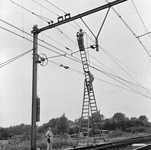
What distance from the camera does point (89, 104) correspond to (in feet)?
43.9

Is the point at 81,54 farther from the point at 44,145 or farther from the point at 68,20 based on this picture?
the point at 44,145

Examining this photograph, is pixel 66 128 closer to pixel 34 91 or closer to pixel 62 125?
pixel 62 125

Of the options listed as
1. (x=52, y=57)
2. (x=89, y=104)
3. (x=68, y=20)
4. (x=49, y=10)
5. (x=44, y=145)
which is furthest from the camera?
(x=44, y=145)

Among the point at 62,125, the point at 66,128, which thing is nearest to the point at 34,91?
the point at 62,125

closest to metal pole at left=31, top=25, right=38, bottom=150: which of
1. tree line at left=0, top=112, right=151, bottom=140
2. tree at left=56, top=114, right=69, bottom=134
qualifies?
tree line at left=0, top=112, right=151, bottom=140

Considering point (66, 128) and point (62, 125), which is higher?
point (62, 125)

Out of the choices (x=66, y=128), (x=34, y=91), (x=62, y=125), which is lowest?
(x=66, y=128)

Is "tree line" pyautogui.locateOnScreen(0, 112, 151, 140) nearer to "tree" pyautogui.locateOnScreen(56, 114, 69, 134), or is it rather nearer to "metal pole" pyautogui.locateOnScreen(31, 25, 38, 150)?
"tree" pyautogui.locateOnScreen(56, 114, 69, 134)

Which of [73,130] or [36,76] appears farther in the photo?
[73,130]

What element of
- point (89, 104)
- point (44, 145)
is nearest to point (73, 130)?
point (44, 145)

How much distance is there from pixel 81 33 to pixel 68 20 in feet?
11.1

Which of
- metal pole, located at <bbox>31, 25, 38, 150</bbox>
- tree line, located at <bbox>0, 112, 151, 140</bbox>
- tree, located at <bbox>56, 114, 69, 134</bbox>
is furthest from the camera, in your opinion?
tree, located at <bbox>56, 114, 69, 134</bbox>

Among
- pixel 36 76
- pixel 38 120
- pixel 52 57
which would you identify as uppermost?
pixel 52 57

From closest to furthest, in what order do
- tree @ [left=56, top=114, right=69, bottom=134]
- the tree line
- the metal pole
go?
the metal pole → the tree line → tree @ [left=56, top=114, right=69, bottom=134]
